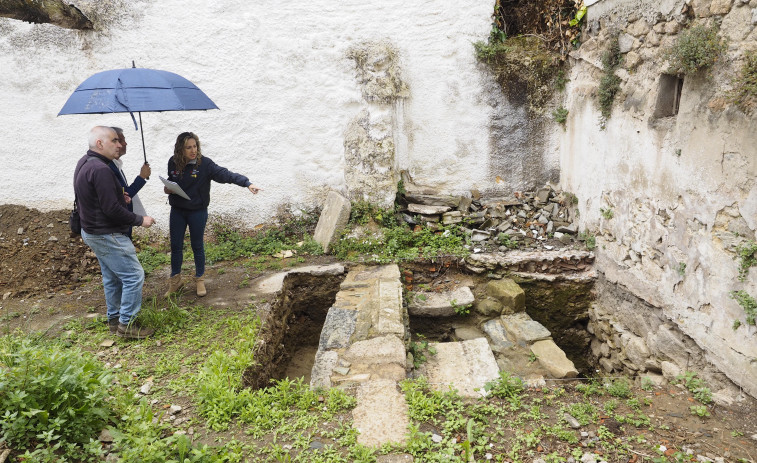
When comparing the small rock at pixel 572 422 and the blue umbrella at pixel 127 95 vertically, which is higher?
the blue umbrella at pixel 127 95

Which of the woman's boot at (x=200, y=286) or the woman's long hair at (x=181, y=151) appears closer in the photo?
the woman's long hair at (x=181, y=151)

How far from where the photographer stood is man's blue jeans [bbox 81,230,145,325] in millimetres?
3898

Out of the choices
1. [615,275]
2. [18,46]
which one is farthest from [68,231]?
[615,275]

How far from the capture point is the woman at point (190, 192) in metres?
4.57

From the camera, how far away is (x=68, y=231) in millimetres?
6219

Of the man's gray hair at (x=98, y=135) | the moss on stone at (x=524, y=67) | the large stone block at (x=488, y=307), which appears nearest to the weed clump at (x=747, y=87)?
the large stone block at (x=488, y=307)

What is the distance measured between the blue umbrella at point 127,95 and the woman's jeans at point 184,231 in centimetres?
110

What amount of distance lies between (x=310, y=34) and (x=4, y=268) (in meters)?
4.70

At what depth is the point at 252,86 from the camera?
6348 mm

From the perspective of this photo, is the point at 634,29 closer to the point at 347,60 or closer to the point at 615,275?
the point at 615,275

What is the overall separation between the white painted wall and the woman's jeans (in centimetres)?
179

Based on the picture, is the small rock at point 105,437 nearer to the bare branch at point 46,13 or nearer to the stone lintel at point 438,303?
the stone lintel at point 438,303

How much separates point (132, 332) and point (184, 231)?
1178mm

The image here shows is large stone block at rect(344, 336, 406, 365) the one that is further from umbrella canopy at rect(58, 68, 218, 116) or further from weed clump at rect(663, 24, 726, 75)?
weed clump at rect(663, 24, 726, 75)
